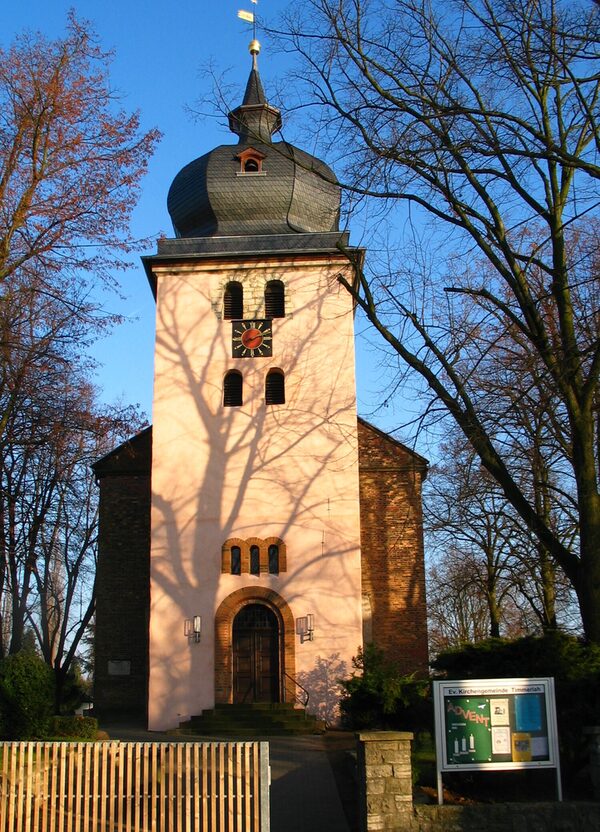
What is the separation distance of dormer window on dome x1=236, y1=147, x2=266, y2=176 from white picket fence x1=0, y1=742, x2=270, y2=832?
62.6 feet

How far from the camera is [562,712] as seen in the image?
11.7 metres

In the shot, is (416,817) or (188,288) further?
(188,288)

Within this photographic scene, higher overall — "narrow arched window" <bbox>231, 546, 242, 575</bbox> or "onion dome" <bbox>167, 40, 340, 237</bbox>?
"onion dome" <bbox>167, 40, 340, 237</bbox>

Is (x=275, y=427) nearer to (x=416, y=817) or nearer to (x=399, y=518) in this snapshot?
(x=399, y=518)

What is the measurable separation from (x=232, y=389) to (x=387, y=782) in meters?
14.9

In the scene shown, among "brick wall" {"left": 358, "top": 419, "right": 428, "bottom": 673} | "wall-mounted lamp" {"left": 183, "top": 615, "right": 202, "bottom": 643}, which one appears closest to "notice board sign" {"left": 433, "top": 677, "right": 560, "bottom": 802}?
"wall-mounted lamp" {"left": 183, "top": 615, "right": 202, "bottom": 643}

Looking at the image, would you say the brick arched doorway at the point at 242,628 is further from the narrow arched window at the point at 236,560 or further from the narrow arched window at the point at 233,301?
the narrow arched window at the point at 233,301

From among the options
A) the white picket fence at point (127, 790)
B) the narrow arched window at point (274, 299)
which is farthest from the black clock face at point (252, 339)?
the white picket fence at point (127, 790)

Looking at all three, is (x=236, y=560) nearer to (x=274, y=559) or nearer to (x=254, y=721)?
(x=274, y=559)

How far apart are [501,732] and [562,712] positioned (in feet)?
4.59

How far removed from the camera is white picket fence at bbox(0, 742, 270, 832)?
9.78 meters

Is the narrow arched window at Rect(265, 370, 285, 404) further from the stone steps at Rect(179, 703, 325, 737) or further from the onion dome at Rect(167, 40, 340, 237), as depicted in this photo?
the stone steps at Rect(179, 703, 325, 737)

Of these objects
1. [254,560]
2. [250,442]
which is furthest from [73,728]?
[250,442]

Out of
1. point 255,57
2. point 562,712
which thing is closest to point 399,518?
point 562,712
